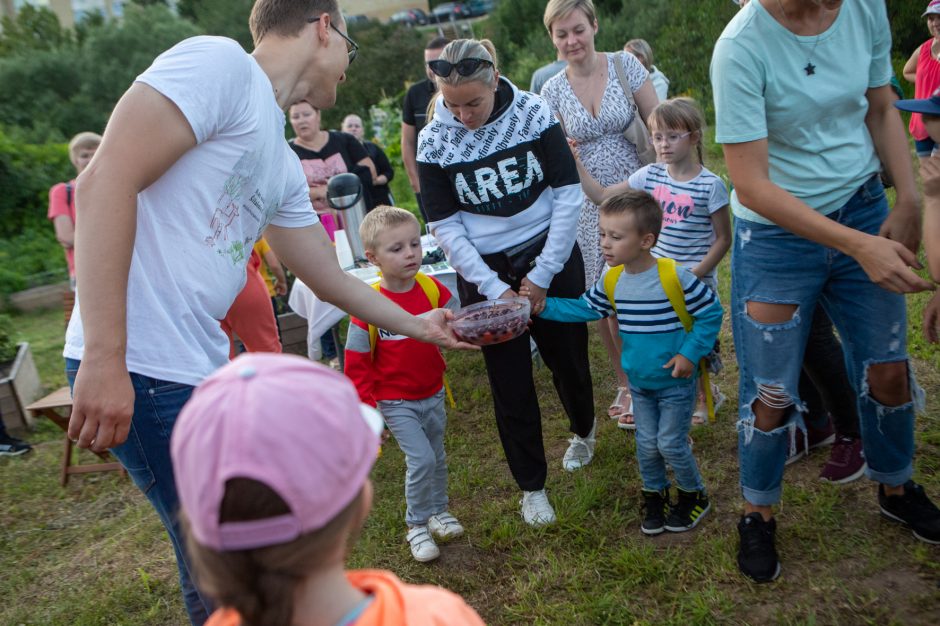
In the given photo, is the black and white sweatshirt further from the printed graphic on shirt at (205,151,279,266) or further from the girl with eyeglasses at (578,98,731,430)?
the printed graphic on shirt at (205,151,279,266)

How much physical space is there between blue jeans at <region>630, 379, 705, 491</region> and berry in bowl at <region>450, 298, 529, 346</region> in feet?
1.93

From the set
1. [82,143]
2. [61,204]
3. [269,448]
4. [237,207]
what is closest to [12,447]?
[61,204]

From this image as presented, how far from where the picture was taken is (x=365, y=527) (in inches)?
153

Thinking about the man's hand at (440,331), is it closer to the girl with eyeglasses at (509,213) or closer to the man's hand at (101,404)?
the girl with eyeglasses at (509,213)

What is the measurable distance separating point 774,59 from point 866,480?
1.96 metres

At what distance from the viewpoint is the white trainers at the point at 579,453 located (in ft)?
13.1

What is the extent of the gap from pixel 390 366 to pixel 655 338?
3.71ft

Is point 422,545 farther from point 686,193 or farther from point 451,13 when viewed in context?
point 451,13

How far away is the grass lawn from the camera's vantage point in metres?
2.81

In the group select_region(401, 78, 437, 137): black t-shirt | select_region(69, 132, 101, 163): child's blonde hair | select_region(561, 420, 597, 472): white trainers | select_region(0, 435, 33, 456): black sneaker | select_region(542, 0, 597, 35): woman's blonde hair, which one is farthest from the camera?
select_region(401, 78, 437, 137): black t-shirt

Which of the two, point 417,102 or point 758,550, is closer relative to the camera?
point 758,550

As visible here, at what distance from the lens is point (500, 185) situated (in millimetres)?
3301

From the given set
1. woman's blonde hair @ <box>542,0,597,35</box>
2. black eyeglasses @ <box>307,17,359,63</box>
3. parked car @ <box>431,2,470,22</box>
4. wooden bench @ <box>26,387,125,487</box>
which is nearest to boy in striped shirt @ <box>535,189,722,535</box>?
black eyeglasses @ <box>307,17,359,63</box>

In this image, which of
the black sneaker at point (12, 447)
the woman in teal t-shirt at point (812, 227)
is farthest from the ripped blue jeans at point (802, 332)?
the black sneaker at point (12, 447)
